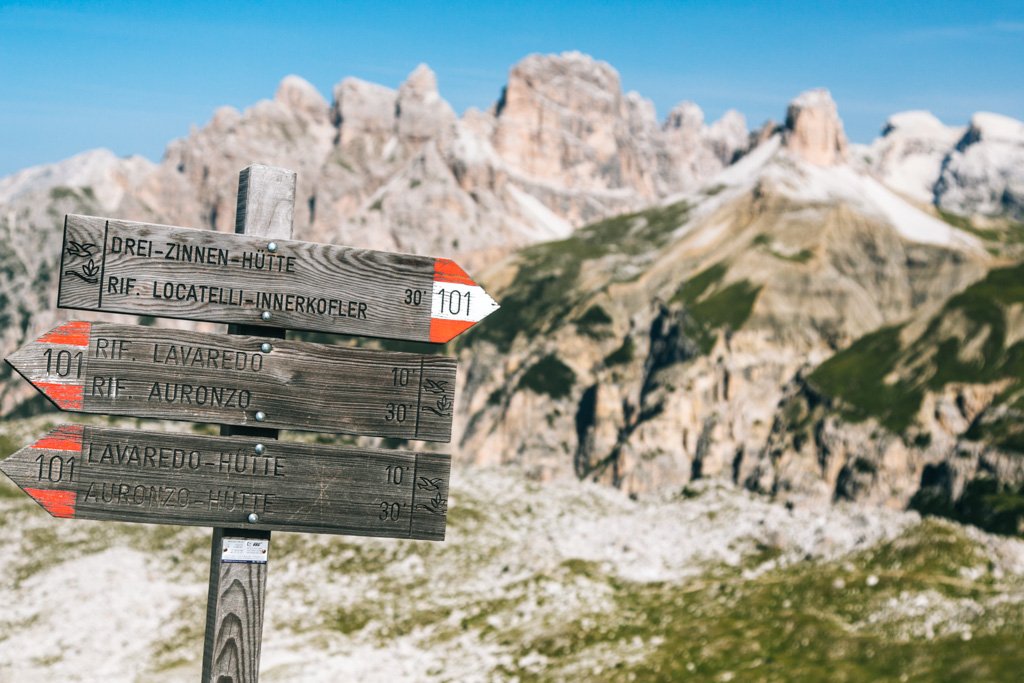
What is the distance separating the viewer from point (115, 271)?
33.2ft

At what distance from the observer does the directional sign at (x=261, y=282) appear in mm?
10070

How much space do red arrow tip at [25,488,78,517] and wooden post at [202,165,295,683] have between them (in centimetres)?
127

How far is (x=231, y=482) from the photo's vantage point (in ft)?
33.6

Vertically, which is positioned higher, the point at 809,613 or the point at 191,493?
the point at 191,493

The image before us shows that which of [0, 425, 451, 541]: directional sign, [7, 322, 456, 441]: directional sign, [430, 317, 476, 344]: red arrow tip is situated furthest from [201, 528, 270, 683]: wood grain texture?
[430, 317, 476, 344]: red arrow tip

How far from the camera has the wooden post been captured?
33.7 feet

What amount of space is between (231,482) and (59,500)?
1457mm

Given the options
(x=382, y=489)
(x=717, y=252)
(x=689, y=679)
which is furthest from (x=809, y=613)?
(x=717, y=252)

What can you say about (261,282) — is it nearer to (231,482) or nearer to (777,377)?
(231,482)

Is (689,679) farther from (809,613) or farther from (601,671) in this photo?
(809,613)

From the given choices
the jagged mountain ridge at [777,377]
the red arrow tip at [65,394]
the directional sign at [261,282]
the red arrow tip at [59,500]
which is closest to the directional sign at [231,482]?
the red arrow tip at [59,500]

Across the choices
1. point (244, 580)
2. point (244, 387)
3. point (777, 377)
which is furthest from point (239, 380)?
point (777, 377)

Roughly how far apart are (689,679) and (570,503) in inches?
2515

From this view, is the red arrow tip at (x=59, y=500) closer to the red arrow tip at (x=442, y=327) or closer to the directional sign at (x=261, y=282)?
the directional sign at (x=261, y=282)
